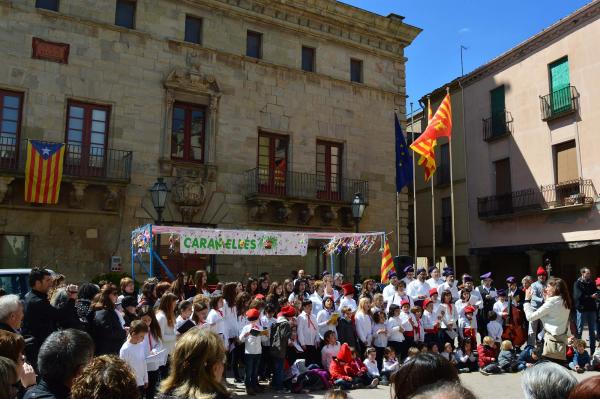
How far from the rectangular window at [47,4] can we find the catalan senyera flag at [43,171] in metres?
4.57

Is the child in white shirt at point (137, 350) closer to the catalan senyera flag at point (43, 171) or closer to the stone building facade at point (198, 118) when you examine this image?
the catalan senyera flag at point (43, 171)

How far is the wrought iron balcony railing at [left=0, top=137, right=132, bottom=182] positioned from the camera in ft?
49.7

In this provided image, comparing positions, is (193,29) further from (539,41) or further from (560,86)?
(560,86)

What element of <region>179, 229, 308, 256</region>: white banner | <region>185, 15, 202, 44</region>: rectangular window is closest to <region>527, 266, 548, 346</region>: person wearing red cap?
<region>179, 229, 308, 256</region>: white banner

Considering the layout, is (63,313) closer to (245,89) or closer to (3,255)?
(3,255)

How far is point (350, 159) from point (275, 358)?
13.0 metres

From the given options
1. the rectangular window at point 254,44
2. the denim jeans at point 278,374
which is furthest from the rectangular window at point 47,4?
the denim jeans at point 278,374

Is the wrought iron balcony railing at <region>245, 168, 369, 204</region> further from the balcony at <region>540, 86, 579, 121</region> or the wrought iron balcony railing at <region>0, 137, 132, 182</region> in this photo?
the balcony at <region>540, 86, 579, 121</region>

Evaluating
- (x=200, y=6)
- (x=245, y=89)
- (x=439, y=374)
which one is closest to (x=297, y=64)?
(x=245, y=89)

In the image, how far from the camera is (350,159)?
21.5 m

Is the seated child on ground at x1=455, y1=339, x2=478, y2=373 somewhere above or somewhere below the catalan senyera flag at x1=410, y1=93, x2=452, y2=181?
below

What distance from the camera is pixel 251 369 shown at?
30.0ft

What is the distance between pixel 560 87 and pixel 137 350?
20.6 meters

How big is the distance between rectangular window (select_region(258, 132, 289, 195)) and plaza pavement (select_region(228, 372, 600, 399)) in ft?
33.3
